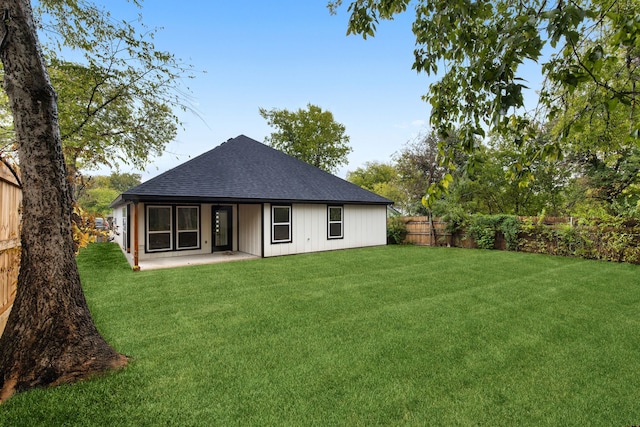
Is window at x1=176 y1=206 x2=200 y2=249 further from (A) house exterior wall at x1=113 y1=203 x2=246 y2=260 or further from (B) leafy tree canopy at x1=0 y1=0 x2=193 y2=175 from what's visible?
(B) leafy tree canopy at x1=0 y1=0 x2=193 y2=175

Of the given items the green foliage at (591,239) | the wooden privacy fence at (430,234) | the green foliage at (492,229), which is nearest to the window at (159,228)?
the wooden privacy fence at (430,234)

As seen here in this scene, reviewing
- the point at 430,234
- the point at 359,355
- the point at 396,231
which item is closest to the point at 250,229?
the point at 396,231

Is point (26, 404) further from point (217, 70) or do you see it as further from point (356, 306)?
point (217, 70)

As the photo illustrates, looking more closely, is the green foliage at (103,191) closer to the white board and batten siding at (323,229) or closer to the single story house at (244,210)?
the single story house at (244,210)

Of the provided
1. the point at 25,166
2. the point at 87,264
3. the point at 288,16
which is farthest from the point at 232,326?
the point at 288,16

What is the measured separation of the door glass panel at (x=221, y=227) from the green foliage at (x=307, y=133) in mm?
16883

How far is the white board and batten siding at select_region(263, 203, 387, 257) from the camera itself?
1076 cm

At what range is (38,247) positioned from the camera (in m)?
2.69

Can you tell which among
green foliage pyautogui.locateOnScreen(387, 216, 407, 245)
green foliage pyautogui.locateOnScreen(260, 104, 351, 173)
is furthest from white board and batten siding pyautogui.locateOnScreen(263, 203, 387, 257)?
green foliage pyautogui.locateOnScreen(260, 104, 351, 173)

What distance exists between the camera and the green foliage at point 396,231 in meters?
14.3

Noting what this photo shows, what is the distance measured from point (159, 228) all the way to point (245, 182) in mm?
3172

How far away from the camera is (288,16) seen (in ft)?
27.2

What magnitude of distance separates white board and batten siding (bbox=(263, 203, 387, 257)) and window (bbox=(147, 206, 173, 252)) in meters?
3.21

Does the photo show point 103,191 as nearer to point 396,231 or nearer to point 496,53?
point 396,231
